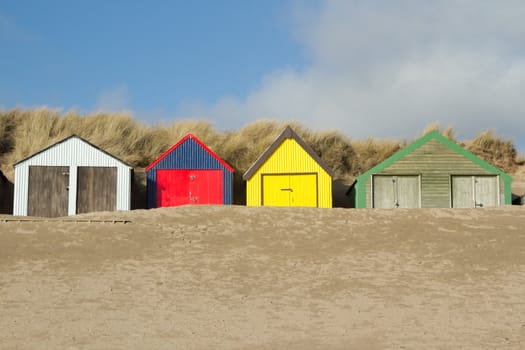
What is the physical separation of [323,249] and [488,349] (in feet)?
22.0

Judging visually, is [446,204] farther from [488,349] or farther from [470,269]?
[488,349]

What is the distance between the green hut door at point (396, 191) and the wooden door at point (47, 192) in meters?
11.0

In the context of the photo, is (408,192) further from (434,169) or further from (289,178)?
(289,178)

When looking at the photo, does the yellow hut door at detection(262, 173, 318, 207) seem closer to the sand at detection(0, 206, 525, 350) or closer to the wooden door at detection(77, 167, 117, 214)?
the sand at detection(0, 206, 525, 350)

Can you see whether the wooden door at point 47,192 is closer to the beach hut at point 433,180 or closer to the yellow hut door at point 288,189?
the yellow hut door at point 288,189

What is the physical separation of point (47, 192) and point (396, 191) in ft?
40.5

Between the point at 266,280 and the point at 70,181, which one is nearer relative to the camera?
the point at 266,280

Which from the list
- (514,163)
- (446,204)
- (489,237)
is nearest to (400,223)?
(489,237)

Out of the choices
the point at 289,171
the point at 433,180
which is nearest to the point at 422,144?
the point at 433,180

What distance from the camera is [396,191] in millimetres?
22734

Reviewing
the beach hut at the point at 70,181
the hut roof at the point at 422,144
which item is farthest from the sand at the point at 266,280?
the hut roof at the point at 422,144

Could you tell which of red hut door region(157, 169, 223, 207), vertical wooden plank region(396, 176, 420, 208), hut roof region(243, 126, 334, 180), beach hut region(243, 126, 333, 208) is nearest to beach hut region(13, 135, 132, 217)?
red hut door region(157, 169, 223, 207)

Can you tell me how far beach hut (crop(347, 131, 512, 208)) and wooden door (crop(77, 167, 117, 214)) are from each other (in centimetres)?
884

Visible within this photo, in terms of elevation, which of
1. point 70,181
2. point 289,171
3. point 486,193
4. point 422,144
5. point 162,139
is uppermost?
point 162,139
